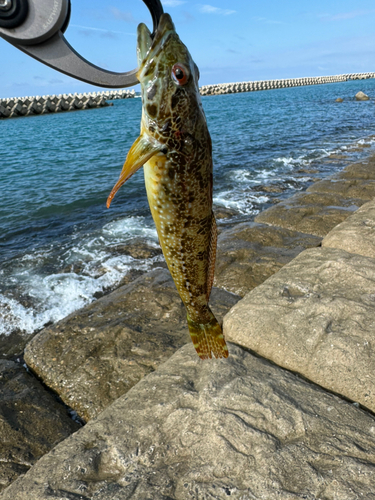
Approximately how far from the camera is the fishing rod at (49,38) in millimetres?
1970

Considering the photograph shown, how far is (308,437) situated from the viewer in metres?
2.84

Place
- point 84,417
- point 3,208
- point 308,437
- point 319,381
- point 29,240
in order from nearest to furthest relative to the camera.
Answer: point 308,437
point 319,381
point 84,417
point 29,240
point 3,208

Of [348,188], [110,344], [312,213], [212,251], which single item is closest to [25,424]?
[110,344]

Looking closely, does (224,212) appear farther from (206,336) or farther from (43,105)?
(43,105)

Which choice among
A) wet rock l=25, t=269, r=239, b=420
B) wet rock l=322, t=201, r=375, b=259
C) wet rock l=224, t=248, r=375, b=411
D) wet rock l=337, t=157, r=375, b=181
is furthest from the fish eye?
wet rock l=337, t=157, r=375, b=181

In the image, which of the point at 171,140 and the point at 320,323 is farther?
the point at 320,323

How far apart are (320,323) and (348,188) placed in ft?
25.7

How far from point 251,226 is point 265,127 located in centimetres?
2637

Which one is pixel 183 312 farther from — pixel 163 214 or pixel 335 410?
pixel 163 214

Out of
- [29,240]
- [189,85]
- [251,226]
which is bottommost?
[29,240]

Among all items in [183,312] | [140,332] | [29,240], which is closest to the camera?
[140,332]

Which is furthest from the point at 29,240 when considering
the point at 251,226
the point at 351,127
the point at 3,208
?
the point at 351,127

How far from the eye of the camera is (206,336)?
266cm

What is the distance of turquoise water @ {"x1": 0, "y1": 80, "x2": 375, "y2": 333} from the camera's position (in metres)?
7.47
